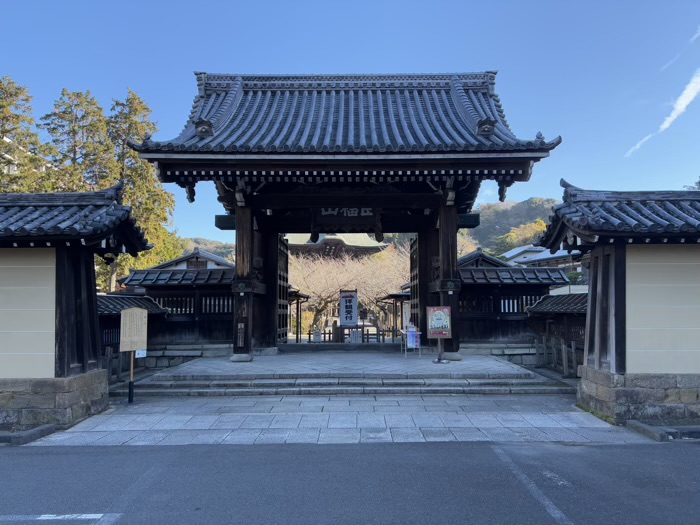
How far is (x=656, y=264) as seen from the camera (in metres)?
7.48

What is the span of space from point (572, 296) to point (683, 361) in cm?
445

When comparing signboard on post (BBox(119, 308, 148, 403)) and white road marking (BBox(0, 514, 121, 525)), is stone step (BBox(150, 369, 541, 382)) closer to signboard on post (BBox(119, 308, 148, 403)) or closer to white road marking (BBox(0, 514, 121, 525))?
signboard on post (BBox(119, 308, 148, 403))

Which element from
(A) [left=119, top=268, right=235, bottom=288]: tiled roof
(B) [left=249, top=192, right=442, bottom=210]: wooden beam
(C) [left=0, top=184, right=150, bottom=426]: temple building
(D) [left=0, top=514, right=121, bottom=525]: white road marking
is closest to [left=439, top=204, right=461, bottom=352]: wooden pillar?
(B) [left=249, top=192, right=442, bottom=210]: wooden beam

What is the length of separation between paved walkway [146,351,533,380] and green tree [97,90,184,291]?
1447 centimetres

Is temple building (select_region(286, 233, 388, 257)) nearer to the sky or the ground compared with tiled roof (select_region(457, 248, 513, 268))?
nearer to the sky

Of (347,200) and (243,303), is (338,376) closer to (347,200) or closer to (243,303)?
(243,303)

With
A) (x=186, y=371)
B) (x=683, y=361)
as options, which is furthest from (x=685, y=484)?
(x=186, y=371)

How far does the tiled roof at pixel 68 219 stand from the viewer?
22.7ft

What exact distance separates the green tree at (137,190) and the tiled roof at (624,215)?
2160 cm

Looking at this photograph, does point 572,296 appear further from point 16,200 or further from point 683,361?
point 16,200

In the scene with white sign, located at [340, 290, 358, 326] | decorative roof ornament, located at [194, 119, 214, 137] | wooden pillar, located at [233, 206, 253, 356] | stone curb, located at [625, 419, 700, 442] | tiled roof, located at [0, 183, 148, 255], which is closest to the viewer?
stone curb, located at [625, 419, 700, 442]

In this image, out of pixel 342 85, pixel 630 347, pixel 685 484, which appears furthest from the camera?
pixel 342 85

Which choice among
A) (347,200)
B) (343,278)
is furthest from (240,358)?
(343,278)

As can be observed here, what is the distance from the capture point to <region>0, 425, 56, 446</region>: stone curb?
6348 mm
